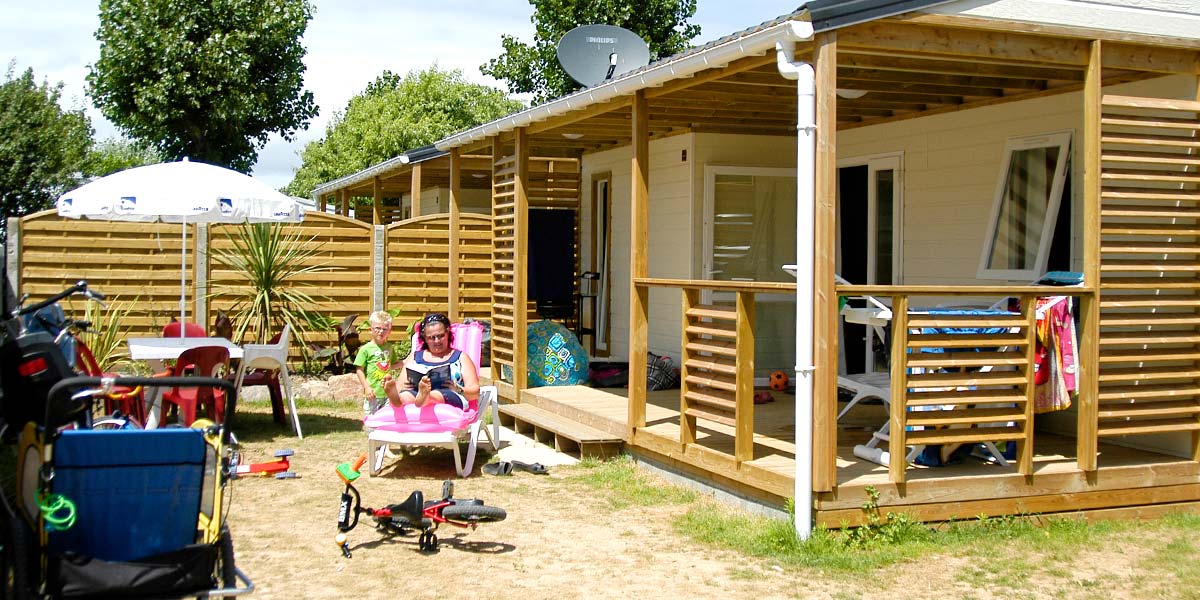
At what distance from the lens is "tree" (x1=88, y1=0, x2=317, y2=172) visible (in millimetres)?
21438

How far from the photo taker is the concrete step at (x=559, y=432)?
7836mm

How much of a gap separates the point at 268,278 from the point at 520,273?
10.6ft

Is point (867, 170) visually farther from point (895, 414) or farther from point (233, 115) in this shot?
point (233, 115)

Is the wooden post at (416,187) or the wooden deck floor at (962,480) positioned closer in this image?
the wooden deck floor at (962,480)

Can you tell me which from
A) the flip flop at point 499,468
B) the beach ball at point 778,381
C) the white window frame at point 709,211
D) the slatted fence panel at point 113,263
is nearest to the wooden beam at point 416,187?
the slatted fence panel at point 113,263

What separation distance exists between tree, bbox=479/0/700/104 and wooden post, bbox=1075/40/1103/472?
59.0 ft

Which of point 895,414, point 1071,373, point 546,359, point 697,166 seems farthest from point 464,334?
point 1071,373

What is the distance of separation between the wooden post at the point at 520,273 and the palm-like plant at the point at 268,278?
9.58 feet

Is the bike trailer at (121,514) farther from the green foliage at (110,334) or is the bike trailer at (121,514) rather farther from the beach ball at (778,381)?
the green foliage at (110,334)

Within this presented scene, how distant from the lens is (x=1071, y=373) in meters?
6.25

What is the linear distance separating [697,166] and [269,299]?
4674mm

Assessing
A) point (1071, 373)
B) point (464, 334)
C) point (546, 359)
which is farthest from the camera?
point (546, 359)

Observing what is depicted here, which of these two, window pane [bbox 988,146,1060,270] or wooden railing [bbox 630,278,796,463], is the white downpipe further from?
window pane [bbox 988,146,1060,270]

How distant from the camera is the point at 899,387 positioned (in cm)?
565
